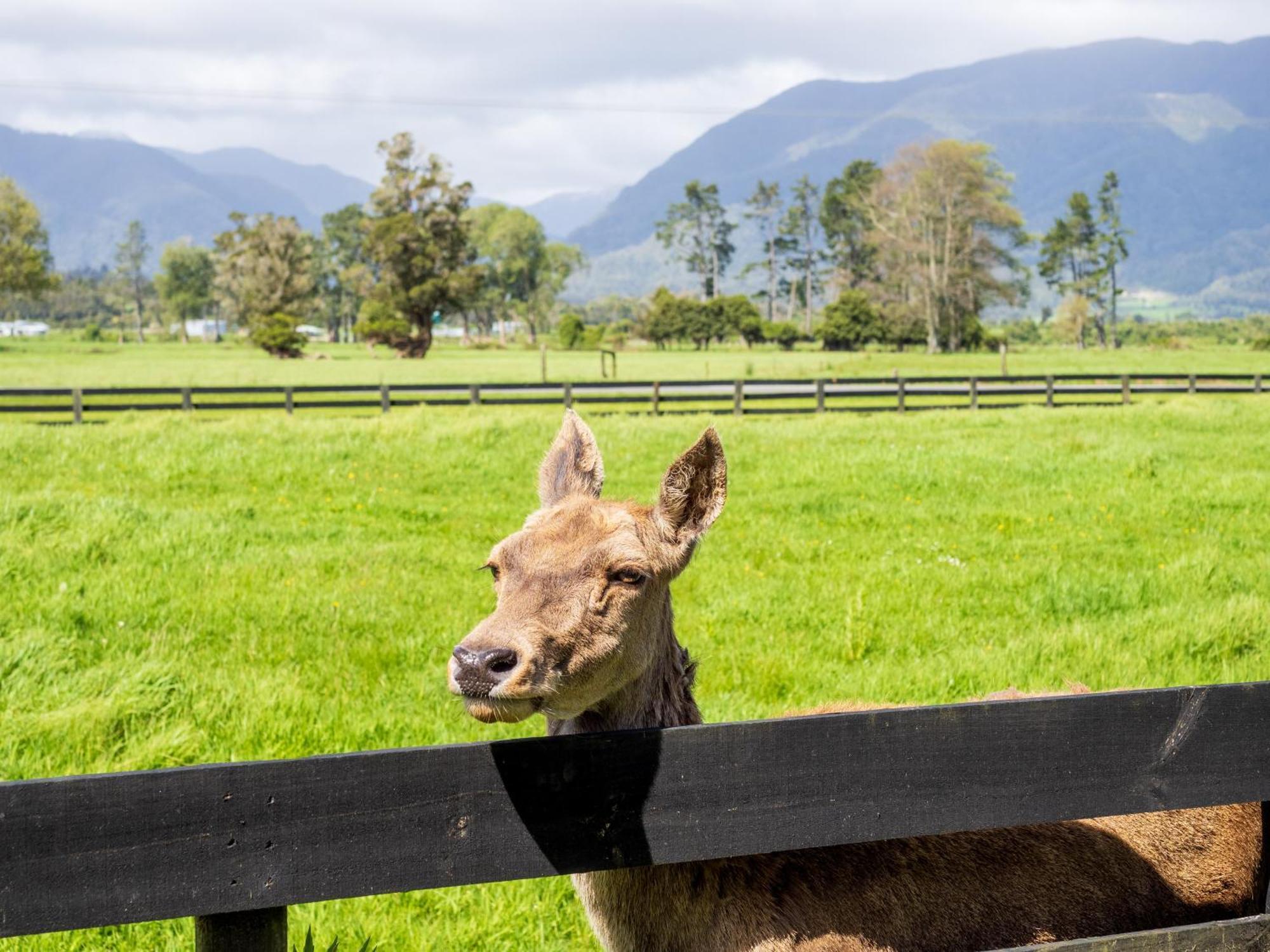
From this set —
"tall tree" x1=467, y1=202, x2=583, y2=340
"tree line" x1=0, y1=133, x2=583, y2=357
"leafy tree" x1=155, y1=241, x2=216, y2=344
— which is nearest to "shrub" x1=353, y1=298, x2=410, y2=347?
"tree line" x1=0, y1=133, x2=583, y2=357

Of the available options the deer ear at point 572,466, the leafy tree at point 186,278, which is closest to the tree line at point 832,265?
the leafy tree at point 186,278

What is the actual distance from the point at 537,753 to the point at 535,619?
387mm

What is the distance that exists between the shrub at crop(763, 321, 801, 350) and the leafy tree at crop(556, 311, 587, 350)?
2028 cm

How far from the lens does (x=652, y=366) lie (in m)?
68.4

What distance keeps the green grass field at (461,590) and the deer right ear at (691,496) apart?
6.73 ft

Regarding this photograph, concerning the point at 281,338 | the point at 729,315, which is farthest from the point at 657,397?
the point at 729,315

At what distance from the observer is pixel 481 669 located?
2.51m

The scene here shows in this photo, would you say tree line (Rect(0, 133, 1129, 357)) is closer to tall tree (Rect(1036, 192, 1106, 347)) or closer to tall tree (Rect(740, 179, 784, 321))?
tall tree (Rect(1036, 192, 1106, 347))

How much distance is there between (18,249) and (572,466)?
11404 centimetres

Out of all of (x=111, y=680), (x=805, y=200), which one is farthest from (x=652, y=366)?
(x=805, y=200)

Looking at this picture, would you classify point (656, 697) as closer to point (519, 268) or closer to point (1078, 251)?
point (1078, 251)

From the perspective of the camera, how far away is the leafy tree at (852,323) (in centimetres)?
9681

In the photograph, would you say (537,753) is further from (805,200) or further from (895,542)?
(805,200)

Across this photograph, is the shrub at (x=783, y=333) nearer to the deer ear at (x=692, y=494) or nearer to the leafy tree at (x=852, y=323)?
the leafy tree at (x=852, y=323)
